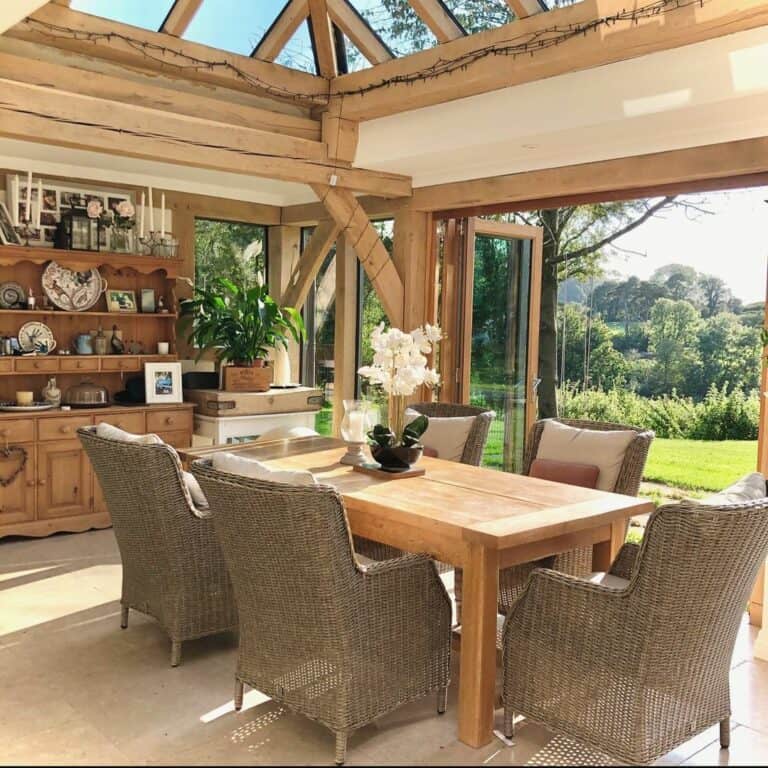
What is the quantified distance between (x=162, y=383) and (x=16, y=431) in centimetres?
112

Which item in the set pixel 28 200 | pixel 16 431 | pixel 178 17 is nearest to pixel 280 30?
pixel 178 17

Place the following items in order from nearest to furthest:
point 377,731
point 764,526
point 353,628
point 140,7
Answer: point 764,526, point 353,628, point 377,731, point 140,7

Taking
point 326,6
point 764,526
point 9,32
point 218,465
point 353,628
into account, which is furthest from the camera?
point 326,6

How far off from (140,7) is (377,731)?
4.08 m

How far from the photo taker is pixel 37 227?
5.67m

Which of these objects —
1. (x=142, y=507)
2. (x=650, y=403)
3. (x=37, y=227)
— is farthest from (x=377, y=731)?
(x=37, y=227)

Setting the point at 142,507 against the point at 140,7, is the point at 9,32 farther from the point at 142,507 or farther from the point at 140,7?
the point at 142,507

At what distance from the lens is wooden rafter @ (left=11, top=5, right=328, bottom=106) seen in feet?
14.8

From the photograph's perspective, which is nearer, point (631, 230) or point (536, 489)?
point (536, 489)

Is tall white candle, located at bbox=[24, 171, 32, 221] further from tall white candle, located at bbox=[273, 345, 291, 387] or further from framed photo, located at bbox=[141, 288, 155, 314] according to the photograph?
tall white candle, located at bbox=[273, 345, 291, 387]

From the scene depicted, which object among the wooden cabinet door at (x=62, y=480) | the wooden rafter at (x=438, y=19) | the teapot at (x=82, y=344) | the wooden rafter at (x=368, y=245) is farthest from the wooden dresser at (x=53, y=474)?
the wooden rafter at (x=438, y=19)

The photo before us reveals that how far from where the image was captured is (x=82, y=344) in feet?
19.5

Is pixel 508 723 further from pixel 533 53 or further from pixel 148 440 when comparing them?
pixel 533 53

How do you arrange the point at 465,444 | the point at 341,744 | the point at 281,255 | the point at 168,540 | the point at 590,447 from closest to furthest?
the point at 341,744 < the point at 168,540 < the point at 590,447 < the point at 465,444 < the point at 281,255
